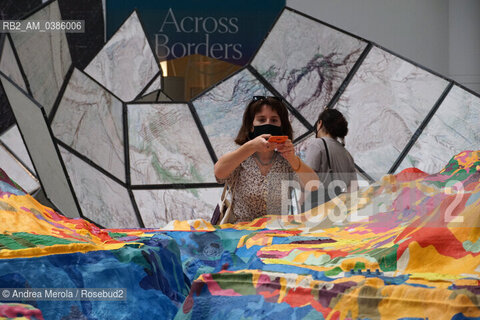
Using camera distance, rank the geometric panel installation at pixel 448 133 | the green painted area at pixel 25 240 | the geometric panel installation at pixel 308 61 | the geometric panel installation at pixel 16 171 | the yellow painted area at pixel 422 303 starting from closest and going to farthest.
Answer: the yellow painted area at pixel 422 303, the green painted area at pixel 25 240, the geometric panel installation at pixel 16 171, the geometric panel installation at pixel 448 133, the geometric panel installation at pixel 308 61

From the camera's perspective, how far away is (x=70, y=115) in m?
4.18

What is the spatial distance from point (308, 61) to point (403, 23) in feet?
2.49

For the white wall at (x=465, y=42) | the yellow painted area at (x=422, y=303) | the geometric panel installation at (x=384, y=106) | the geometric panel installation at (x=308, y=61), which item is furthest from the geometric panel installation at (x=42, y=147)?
the yellow painted area at (x=422, y=303)

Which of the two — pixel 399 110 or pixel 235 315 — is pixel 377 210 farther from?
pixel 399 110

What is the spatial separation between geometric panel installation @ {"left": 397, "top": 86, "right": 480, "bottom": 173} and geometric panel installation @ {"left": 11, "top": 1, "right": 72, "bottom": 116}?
8.08 feet

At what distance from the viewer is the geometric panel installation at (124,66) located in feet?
14.2

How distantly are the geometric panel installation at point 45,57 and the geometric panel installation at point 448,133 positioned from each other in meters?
2.46

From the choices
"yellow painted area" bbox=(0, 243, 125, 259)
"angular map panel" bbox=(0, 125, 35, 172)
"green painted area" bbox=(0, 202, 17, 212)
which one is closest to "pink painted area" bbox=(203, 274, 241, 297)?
"yellow painted area" bbox=(0, 243, 125, 259)

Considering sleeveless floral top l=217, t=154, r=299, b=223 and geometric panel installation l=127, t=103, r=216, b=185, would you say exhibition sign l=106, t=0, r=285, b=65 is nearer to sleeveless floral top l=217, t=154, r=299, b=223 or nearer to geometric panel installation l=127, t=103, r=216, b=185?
geometric panel installation l=127, t=103, r=216, b=185

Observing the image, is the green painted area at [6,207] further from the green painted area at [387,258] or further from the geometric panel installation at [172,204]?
the geometric panel installation at [172,204]

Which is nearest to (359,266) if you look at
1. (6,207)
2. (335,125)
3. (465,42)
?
(6,207)

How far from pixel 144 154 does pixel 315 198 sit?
6.74 ft

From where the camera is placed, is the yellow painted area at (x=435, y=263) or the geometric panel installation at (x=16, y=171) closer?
the yellow painted area at (x=435, y=263)

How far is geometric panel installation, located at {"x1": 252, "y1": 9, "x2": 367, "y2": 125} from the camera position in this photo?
4281 millimetres
